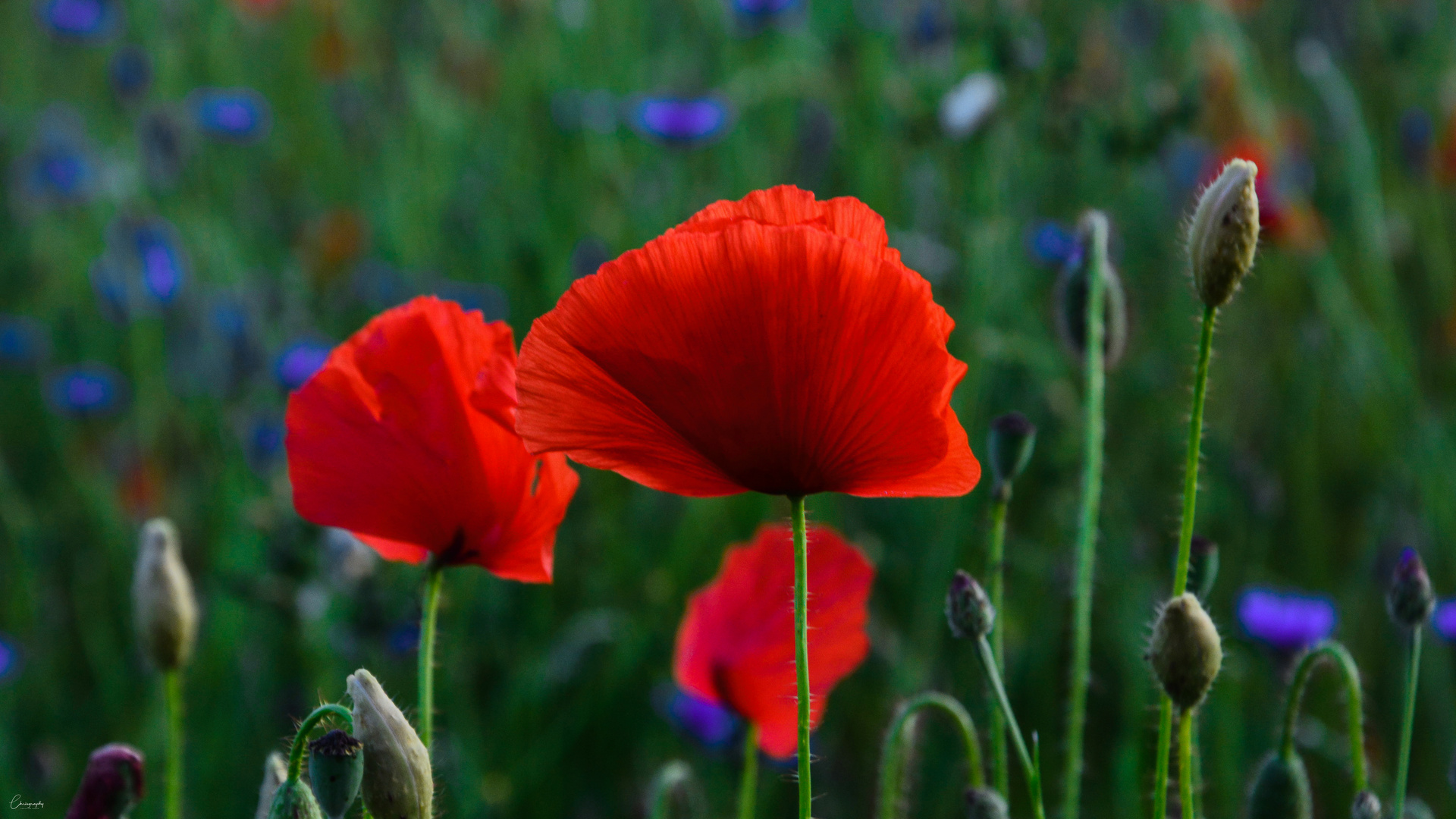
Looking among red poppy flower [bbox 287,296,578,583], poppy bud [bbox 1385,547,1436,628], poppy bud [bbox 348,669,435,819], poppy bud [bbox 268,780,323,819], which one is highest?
red poppy flower [bbox 287,296,578,583]

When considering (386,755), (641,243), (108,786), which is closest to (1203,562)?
(386,755)

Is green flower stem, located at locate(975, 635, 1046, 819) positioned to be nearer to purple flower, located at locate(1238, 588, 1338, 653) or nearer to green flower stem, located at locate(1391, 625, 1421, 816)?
green flower stem, located at locate(1391, 625, 1421, 816)

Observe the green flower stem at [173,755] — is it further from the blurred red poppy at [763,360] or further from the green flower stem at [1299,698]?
the green flower stem at [1299,698]

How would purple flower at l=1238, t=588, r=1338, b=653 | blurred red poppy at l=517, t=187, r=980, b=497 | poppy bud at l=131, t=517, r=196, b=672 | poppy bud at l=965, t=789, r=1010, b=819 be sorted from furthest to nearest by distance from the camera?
purple flower at l=1238, t=588, r=1338, b=653 < poppy bud at l=131, t=517, r=196, b=672 < poppy bud at l=965, t=789, r=1010, b=819 < blurred red poppy at l=517, t=187, r=980, b=497

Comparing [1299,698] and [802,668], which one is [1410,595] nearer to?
[1299,698]

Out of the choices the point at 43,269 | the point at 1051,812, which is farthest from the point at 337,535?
the point at 43,269

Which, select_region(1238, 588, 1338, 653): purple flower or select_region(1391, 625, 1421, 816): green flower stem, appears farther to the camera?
select_region(1238, 588, 1338, 653): purple flower

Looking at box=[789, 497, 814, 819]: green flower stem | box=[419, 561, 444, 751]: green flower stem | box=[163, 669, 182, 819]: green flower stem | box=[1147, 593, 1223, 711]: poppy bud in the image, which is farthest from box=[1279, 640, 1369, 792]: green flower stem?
box=[163, 669, 182, 819]: green flower stem

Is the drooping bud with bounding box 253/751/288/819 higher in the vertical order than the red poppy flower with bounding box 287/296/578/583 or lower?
lower
